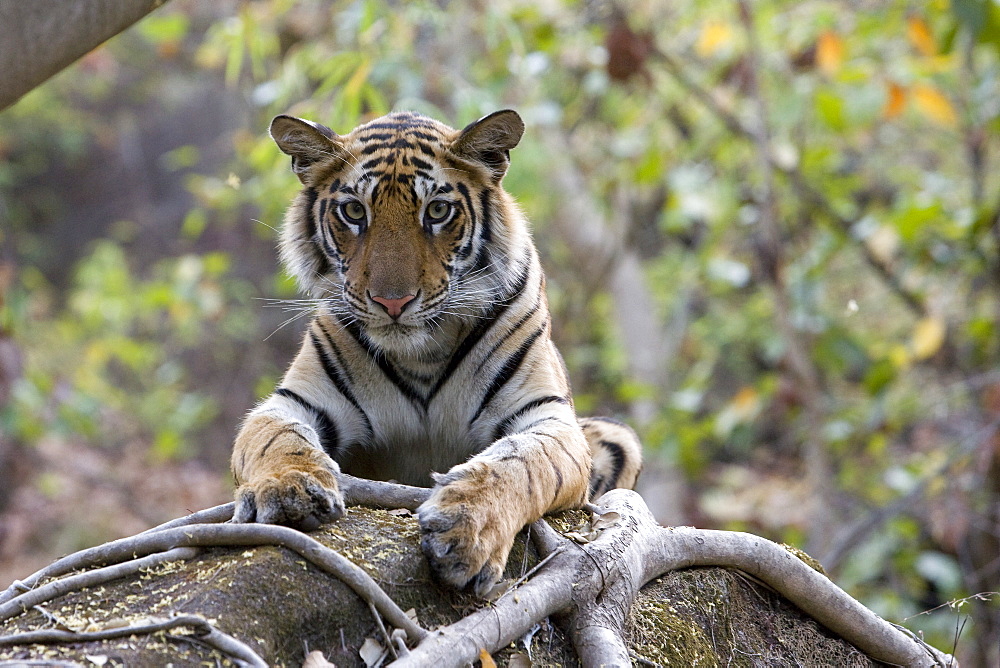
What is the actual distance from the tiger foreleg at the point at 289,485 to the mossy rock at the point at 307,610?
6cm

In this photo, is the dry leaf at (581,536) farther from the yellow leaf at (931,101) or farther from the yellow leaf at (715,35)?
the yellow leaf at (715,35)

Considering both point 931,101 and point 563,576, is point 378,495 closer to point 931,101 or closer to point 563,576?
point 563,576

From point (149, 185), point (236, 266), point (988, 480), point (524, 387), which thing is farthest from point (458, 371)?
point (149, 185)

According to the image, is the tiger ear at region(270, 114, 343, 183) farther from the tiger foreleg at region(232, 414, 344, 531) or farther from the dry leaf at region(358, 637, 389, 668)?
the dry leaf at region(358, 637, 389, 668)

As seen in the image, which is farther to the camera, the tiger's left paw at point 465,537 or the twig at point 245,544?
the tiger's left paw at point 465,537

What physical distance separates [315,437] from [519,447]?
0.64 meters

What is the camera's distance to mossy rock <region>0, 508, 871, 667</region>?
2.12 m

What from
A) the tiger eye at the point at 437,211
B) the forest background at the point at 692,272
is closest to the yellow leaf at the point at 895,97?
the forest background at the point at 692,272

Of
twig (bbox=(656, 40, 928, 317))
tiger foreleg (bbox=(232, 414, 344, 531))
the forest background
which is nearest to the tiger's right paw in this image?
tiger foreleg (bbox=(232, 414, 344, 531))

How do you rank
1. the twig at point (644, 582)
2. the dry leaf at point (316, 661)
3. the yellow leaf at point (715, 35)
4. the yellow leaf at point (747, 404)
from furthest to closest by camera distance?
the yellow leaf at point (715, 35)
the yellow leaf at point (747, 404)
the twig at point (644, 582)
the dry leaf at point (316, 661)

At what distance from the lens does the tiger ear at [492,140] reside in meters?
3.72

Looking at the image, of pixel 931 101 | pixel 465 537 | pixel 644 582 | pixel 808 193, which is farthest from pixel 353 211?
pixel 808 193

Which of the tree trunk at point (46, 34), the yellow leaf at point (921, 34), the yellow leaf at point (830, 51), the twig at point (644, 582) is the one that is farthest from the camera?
the yellow leaf at point (830, 51)

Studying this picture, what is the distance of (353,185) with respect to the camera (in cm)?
366
